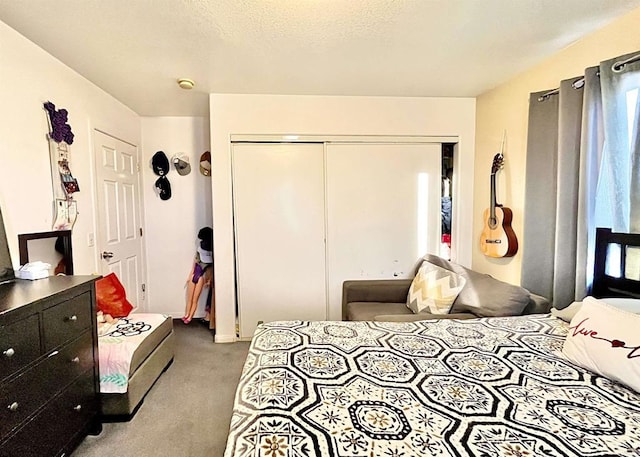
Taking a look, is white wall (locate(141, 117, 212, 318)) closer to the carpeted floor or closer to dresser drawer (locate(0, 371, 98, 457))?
the carpeted floor

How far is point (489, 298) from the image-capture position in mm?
2215

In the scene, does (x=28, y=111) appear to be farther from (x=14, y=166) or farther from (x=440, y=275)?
(x=440, y=275)

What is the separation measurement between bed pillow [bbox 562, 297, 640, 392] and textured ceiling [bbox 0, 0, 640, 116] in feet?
4.99

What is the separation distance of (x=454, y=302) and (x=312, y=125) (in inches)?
77.2

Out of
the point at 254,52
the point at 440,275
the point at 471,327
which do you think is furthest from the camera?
the point at 440,275

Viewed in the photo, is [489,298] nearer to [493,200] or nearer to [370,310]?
[370,310]

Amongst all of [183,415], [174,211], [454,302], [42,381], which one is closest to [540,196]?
[454,302]

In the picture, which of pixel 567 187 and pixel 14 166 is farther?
pixel 567 187

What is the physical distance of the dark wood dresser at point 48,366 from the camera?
1.36m

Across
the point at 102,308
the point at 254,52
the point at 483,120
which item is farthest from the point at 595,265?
the point at 102,308

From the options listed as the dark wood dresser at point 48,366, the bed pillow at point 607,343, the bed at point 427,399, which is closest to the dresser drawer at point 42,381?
the dark wood dresser at point 48,366

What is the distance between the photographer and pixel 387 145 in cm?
334

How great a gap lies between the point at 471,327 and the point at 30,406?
82.3 inches

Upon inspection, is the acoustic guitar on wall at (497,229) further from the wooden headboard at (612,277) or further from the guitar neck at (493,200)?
the wooden headboard at (612,277)
